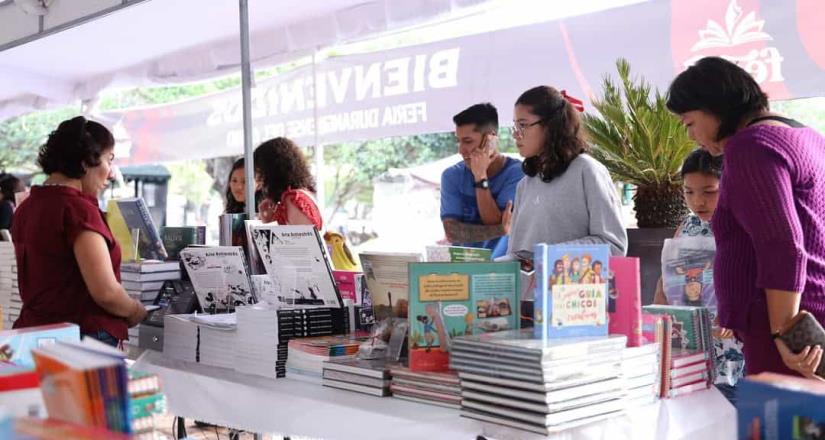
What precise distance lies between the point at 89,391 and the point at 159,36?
465cm

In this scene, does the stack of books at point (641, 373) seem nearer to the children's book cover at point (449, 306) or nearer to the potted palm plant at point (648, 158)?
the children's book cover at point (449, 306)

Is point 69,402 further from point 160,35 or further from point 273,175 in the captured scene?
point 160,35

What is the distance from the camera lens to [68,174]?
2.44 meters

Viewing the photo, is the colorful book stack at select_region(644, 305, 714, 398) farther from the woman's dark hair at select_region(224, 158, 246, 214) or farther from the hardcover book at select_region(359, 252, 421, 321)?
the woman's dark hair at select_region(224, 158, 246, 214)

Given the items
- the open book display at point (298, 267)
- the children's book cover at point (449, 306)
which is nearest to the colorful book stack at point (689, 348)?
the children's book cover at point (449, 306)

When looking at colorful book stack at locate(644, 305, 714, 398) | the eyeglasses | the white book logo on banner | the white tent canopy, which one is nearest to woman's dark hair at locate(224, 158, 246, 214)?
the white tent canopy

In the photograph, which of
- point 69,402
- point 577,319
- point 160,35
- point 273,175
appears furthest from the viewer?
point 160,35

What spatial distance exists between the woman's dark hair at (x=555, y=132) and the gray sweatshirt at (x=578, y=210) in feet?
0.09

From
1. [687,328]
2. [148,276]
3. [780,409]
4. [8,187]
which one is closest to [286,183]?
[148,276]

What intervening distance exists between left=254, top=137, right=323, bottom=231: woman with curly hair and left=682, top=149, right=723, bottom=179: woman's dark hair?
1.56 metres

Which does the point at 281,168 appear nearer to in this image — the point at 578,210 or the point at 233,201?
the point at 233,201

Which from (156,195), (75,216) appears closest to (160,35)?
(75,216)

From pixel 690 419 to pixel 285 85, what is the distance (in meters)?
4.13

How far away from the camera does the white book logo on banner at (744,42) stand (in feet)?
10.4
